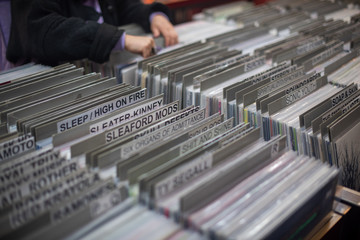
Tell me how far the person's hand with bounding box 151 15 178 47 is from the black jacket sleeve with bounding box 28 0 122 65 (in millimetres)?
390

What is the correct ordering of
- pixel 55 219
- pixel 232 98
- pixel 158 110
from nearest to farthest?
pixel 55 219 < pixel 158 110 < pixel 232 98

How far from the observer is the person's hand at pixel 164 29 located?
A: 7.18 ft

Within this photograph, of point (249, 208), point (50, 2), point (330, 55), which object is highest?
point (50, 2)

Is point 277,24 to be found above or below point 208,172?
above

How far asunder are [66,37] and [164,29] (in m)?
0.61

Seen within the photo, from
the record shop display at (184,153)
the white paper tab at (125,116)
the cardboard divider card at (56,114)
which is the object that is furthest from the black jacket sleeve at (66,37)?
the white paper tab at (125,116)

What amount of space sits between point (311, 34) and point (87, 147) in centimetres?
158

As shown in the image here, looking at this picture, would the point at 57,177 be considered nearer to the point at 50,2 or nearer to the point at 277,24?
the point at 50,2

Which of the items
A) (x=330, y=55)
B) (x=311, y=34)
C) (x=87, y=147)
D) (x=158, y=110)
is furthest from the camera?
(x=311, y=34)

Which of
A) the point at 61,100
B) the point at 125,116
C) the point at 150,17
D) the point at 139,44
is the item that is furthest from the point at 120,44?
the point at 125,116

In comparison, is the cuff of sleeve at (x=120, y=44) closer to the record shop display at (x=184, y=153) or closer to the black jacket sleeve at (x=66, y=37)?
the black jacket sleeve at (x=66, y=37)

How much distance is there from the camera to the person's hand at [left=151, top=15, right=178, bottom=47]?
2.19 metres

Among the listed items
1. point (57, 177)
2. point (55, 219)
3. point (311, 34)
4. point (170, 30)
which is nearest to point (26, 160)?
point (57, 177)

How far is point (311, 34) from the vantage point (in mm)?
2137
